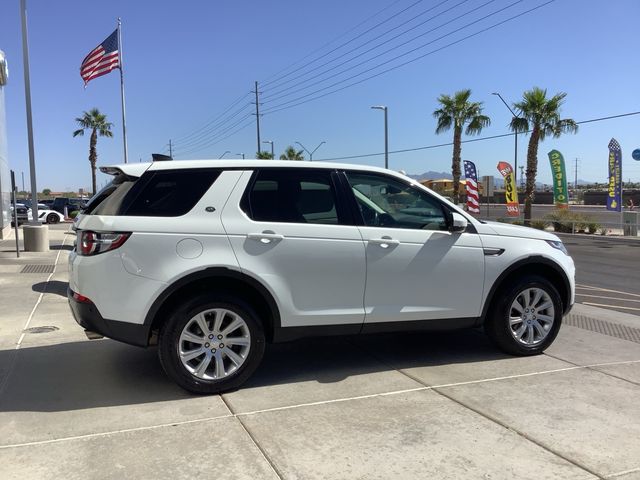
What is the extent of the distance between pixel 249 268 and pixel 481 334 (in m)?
3.11

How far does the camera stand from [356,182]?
4848mm

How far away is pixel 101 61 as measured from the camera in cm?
2114

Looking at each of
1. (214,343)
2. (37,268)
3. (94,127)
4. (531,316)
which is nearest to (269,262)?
(214,343)

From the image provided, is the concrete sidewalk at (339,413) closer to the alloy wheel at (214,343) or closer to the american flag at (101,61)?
the alloy wheel at (214,343)

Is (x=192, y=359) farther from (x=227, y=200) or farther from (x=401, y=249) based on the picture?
(x=401, y=249)

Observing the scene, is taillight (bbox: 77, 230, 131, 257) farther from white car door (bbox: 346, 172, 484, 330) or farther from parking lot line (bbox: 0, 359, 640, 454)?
white car door (bbox: 346, 172, 484, 330)

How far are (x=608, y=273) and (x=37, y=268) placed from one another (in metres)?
12.0

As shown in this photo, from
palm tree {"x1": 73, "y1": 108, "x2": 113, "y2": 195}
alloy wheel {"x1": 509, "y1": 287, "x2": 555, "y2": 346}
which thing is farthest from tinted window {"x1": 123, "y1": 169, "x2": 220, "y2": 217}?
palm tree {"x1": 73, "y1": 108, "x2": 113, "y2": 195}

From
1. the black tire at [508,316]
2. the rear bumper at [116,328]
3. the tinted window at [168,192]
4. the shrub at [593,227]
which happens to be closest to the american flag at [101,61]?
the tinted window at [168,192]

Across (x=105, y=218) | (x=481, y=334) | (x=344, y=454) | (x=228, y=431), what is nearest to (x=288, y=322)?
(x=228, y=431)

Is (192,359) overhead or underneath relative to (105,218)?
underneath

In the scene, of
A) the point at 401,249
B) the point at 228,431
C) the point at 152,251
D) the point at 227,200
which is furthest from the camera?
the point at 401,249

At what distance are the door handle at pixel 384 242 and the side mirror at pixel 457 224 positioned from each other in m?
0.57

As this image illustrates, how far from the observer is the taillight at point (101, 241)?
4062 mm
